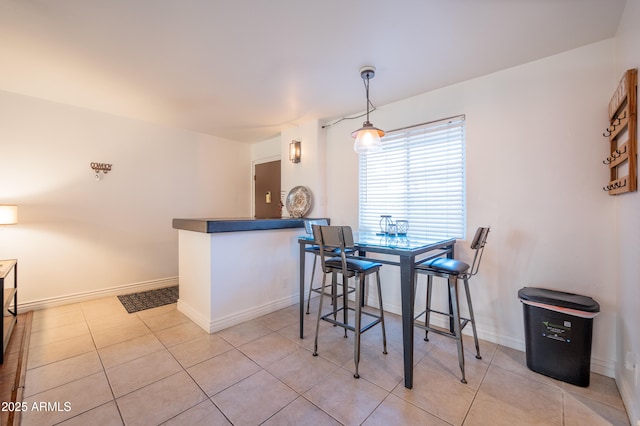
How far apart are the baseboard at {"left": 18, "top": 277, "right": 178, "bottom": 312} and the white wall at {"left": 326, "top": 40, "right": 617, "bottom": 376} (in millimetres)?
A: 4189

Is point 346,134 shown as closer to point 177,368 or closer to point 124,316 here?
point 177,368

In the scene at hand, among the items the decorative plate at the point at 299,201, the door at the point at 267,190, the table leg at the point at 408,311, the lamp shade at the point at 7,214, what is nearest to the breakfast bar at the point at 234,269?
the decorative plate at the point at 299,201

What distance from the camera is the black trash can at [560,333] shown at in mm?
1744

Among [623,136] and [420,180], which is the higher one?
[623,136]

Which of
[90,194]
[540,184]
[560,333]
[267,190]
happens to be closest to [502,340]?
[560,333]

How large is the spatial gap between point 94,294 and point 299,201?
300 cm

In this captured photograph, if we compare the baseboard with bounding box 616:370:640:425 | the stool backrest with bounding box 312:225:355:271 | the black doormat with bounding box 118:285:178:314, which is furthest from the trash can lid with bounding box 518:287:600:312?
the black doormat with bounding box 118:285:178:314

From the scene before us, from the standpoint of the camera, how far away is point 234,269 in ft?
8.97

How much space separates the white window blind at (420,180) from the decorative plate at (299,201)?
82 cm

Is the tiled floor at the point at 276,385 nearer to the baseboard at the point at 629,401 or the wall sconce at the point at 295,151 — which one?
the baseboard at the point at 629,401

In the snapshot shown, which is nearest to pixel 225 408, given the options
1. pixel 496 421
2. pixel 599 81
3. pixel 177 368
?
pixel 177 368

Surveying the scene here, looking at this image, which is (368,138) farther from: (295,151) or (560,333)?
(560,333)

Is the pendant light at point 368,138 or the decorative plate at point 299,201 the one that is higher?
the pendant light at point 368,138

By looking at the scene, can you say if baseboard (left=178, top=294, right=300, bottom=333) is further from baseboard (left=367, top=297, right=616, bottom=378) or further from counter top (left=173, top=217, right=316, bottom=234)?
baseboard (left=367, top=297, right=616, bottom=378)
